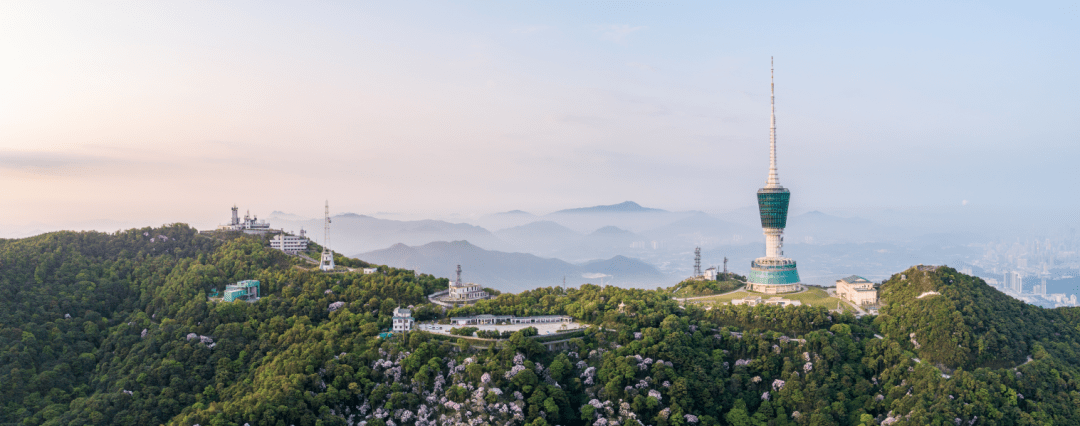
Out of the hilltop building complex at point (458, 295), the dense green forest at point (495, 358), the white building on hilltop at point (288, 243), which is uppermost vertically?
the white building on hilltop at point (288, 243)

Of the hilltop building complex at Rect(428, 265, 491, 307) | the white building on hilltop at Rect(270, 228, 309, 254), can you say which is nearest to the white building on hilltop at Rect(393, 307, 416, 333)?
the hilltop building complex at Rect(428, 265, 491, 307)

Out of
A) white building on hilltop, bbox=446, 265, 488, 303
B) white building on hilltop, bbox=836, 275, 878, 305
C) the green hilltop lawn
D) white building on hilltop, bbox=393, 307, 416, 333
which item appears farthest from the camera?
the green hilltop lawn

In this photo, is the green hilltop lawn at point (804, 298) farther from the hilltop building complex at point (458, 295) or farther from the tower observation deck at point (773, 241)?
the hilltop building complex at point (458, 295)

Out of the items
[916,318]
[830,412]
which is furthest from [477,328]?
[916,318]

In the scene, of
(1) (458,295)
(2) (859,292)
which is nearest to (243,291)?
(1) (458,295)

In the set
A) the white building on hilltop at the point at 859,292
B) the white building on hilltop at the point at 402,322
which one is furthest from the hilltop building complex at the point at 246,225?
the white building on hilltop at the point at 859,292

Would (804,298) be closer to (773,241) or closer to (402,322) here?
(773,241)

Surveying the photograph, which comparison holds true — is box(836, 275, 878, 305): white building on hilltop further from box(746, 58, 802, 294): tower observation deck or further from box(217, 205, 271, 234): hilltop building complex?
box(217, 205, 271, 234): hilltop building complex
